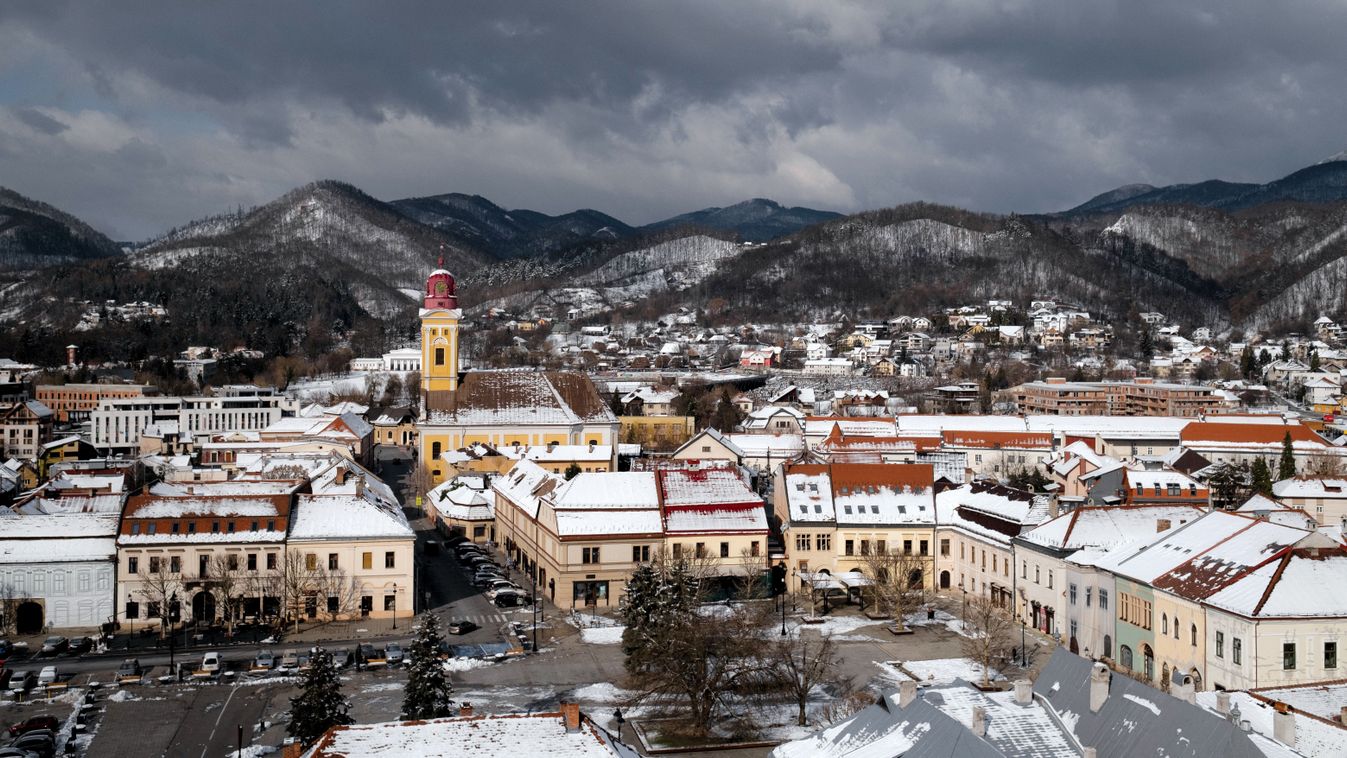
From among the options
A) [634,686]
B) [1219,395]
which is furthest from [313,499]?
[1219,395]

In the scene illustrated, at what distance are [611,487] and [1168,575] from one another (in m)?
21.2

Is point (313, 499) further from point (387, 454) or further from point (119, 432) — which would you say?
point (119, 432)

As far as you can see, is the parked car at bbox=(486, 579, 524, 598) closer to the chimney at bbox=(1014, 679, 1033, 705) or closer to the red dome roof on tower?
the chimney at bbox=(1014, 679, 1033, 705)

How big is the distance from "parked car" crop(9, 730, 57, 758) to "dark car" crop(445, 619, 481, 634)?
1416cm

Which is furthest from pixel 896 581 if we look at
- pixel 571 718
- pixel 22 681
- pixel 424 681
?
pixel 22 681

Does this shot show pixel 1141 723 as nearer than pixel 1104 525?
Yes

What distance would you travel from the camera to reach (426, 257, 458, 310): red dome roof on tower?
84.1 meters

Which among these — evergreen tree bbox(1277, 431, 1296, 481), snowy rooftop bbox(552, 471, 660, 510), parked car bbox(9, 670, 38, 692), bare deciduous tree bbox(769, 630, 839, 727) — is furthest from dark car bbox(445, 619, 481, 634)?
evergreen tree bbox(1277, 431, 1296, 481)

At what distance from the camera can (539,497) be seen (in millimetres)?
50125

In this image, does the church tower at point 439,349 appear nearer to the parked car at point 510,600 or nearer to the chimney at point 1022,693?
the parked car at point 510,600

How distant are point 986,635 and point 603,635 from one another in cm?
1211

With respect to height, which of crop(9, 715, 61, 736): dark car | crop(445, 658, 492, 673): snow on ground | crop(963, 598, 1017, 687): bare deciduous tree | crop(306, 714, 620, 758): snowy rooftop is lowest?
crop(445, 658, 492, 673): snow on ground

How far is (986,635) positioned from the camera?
3684 centimetres

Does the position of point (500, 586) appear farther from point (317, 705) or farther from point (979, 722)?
point (979, 722)
